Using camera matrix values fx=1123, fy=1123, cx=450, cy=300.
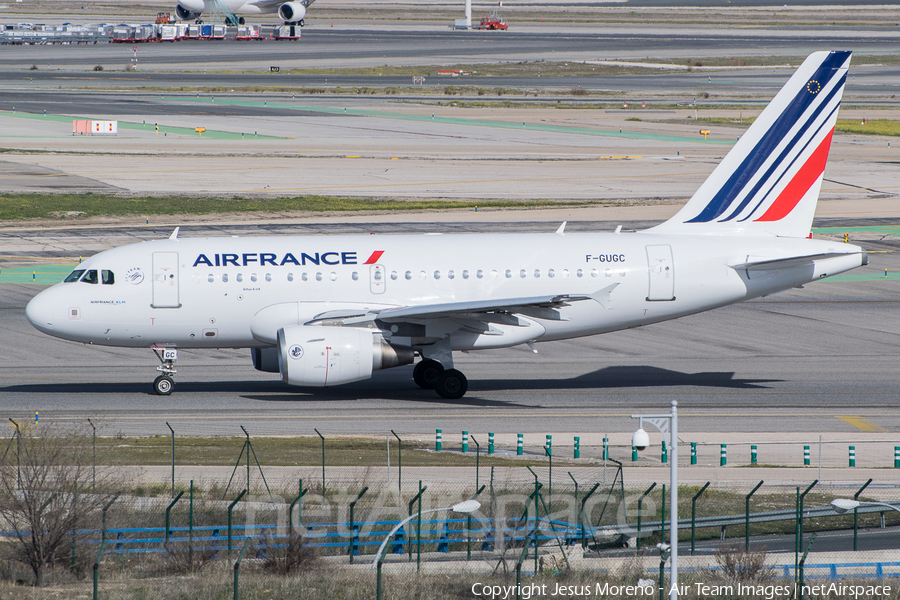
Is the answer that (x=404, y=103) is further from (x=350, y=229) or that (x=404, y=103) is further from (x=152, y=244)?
(x=152, y=244)

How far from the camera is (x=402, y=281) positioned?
37406mm

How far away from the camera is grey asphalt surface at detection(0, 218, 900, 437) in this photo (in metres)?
35.2

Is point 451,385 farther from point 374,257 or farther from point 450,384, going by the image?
point 374,257

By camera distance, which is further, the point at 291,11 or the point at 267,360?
the point at 291,11

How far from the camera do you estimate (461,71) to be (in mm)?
147875

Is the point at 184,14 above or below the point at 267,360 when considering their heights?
Result: above

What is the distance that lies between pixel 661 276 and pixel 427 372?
340 inches

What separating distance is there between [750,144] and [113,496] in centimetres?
2490

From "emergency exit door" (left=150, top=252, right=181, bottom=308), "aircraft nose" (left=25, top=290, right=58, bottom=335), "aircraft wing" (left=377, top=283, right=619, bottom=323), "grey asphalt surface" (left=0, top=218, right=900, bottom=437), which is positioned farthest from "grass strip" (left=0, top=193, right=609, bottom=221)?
"aircraft wing" (left=377, top=283, right=619, bottom=323)

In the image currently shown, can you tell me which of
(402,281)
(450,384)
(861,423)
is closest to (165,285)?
(402,281)

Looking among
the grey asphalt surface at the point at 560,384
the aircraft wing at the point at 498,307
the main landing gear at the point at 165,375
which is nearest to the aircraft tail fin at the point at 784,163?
the grey asphalt surface at the point at 560,384

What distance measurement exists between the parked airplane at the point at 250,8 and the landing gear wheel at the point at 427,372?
147280 millimetres

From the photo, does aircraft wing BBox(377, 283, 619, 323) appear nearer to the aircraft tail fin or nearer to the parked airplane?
the aircraft tail fin

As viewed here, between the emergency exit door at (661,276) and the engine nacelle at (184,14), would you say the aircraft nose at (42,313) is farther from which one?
the engine nacelle at (184,14)
